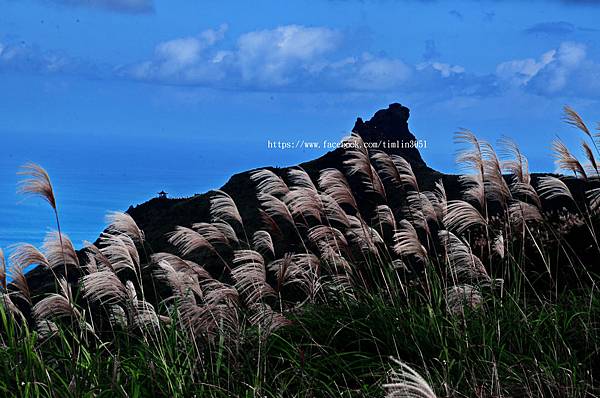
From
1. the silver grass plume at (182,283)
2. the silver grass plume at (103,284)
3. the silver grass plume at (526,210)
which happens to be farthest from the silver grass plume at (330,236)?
the silver grass plume at (103,284)

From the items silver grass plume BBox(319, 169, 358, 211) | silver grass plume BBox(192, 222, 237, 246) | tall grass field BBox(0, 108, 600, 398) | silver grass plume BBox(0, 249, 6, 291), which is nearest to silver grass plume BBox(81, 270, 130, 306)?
tall grass field BBox(0, 108, 600, 398)

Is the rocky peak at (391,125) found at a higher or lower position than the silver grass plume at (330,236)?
higher

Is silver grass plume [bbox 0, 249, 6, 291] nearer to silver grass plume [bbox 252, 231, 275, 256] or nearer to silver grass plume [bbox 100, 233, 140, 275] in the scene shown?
silver grass plume [bbox 100, 233, 140, 275]

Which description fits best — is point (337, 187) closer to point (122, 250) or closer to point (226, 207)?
point (226, 207)

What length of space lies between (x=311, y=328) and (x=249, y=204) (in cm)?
1269

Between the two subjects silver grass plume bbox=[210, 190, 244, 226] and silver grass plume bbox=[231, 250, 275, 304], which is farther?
silver grass plume bbox=[210, 190, 244, 226]

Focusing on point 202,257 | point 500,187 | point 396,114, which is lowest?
point 202,257

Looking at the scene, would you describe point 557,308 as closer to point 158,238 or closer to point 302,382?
point 302,382

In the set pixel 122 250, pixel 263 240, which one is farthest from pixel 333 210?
pixel 122 250

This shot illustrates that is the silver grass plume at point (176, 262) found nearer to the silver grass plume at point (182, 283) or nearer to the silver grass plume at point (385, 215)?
the silver grass plume at point (182, 283)

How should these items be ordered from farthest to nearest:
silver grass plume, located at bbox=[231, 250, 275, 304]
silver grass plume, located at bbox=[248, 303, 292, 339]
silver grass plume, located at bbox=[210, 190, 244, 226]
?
silver grass plume, located at bbox=[210, 190, 244, 226] < silver grass plume, located at bbox=[231, 250, 275, 304] < silver grass plume, located at bbox=[248, 303, 292, 339]

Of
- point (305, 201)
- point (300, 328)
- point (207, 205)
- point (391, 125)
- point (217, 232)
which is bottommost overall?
point (300, 328)

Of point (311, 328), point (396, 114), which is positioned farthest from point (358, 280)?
point (396, 114)

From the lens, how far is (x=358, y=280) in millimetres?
7250
